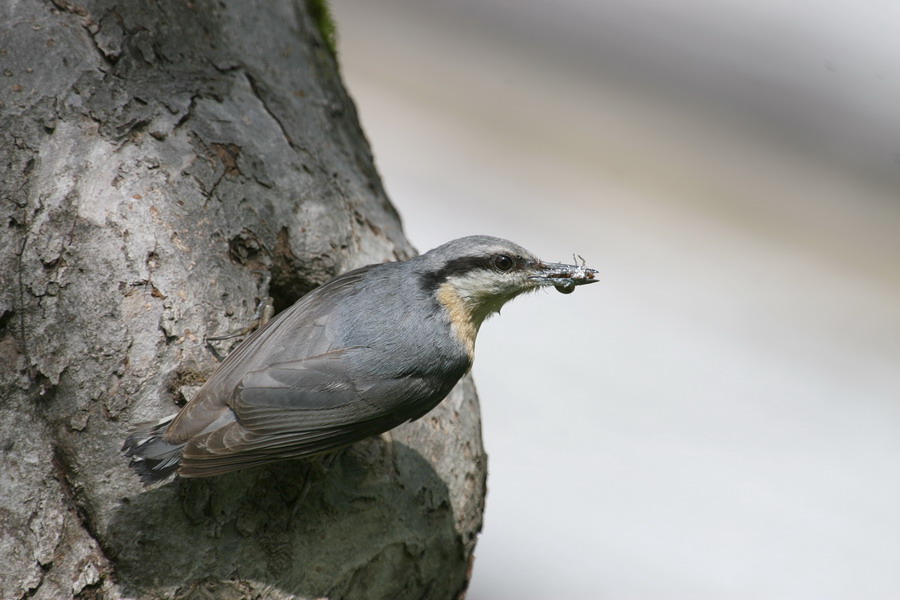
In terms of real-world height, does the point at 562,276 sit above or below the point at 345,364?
above

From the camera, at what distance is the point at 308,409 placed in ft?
8.02

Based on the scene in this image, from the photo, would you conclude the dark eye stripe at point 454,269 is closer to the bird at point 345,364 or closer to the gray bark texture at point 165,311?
the bird at point 345,364

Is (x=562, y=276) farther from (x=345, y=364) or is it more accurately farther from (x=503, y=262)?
(x=345, y=364)

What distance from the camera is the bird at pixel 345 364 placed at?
234 cm

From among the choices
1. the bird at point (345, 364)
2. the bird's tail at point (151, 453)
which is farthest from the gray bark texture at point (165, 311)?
the bird at point (345, 364)

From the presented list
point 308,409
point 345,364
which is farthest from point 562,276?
point 308,409

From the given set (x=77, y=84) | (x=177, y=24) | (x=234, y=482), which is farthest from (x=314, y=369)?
(x=177, y=24)

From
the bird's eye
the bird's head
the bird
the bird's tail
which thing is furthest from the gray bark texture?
the bird's eye

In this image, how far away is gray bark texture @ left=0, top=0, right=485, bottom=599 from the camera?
2.34m

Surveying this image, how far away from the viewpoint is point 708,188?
5.62 m

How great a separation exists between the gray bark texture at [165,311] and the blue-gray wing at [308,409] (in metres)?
0.21

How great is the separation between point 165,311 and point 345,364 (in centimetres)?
55

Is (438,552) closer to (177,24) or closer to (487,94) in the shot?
(177,24)

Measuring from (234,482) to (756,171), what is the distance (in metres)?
4.14
